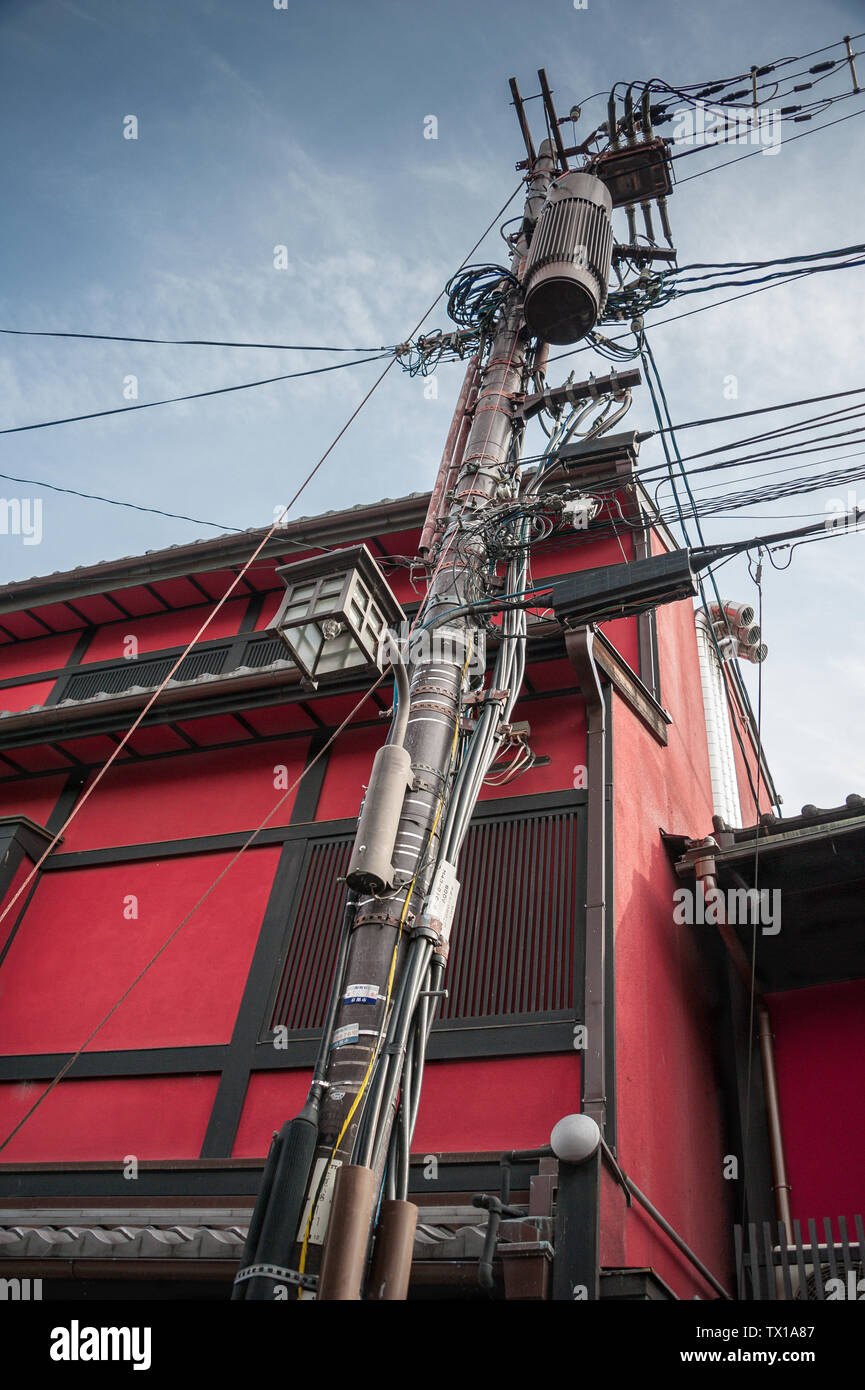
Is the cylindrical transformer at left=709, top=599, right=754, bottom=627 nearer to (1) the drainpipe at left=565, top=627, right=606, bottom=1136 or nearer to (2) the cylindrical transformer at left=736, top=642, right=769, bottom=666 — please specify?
(2) the cylindrical transformer at left=736, top=642, right=769, bottom=666

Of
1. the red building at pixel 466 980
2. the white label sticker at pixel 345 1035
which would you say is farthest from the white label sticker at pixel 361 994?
the red building at pixel 466 980

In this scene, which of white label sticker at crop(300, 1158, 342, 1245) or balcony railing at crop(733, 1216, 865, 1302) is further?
balcony railing at crop(733, 1216, 865, 1302)

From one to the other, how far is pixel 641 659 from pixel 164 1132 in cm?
674

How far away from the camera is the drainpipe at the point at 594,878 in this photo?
7.34 metres

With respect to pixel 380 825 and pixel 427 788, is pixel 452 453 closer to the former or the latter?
pixel 427 788

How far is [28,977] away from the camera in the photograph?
10.6 meters

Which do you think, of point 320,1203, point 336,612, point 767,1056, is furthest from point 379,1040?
point 767,1056

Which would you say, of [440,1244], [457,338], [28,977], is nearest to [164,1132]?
[28,977]

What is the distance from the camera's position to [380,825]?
5.06m

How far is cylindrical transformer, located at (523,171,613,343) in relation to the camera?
8.05m

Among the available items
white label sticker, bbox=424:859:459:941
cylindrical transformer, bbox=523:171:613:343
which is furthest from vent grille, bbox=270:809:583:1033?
cylindrical transformer, bbox=523:171:613:343

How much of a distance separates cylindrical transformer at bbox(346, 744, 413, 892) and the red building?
2.60 meters

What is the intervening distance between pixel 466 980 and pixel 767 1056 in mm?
3251
